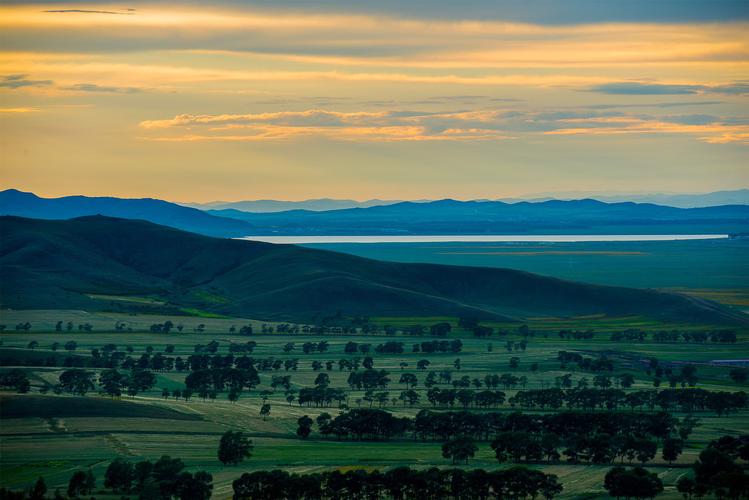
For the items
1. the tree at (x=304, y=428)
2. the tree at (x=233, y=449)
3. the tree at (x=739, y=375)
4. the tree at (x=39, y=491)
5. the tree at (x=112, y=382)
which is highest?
the tree at (x=739, y=375)

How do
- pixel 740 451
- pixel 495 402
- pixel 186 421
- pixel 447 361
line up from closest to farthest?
pixel 740 451
pixel 186 421
pixel 495 402
pixel 447 361

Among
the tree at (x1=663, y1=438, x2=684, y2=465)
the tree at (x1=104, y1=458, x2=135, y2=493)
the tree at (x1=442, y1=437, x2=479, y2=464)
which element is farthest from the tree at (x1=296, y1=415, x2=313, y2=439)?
the tree at (x1=663, y1=438, x2=684, y2=465)

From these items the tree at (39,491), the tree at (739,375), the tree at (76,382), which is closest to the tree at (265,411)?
the tree at (76,382)

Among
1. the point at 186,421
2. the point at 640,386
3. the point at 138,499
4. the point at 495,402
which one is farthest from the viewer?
the point at 640,386

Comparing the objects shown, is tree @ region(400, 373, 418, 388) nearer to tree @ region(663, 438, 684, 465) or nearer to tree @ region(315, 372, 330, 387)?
tree @ region(315, 372, 330, 387)

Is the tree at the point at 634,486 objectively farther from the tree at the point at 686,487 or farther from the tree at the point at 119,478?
the tree at the point at 119,478

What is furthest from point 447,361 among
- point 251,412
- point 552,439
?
point 552,439

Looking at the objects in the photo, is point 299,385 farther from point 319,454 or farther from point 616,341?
point 616,341
